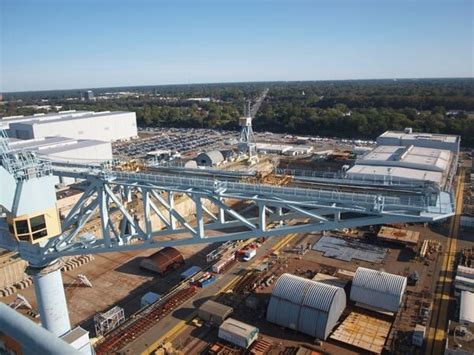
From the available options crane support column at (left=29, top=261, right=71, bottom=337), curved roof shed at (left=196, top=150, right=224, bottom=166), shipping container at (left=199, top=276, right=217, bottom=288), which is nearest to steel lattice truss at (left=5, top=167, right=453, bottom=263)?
crane support column at (left=29, top=261, right=71, bottom=337)

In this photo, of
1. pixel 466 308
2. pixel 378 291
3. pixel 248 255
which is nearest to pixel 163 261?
pixel 248 255

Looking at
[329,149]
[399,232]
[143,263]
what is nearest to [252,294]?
[143,263]

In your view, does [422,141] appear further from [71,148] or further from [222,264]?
[71,148]

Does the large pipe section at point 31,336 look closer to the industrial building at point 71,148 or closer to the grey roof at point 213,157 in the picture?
the industrial building at point 71,148

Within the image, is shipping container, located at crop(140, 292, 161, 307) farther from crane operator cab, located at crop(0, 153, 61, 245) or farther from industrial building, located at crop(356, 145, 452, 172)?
industrial building, located at crop(356, 145, 452, 172)

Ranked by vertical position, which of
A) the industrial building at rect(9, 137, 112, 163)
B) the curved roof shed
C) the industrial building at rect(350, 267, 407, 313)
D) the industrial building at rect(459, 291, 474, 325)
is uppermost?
the industrial building at rect(9, 137, 112, 163)
